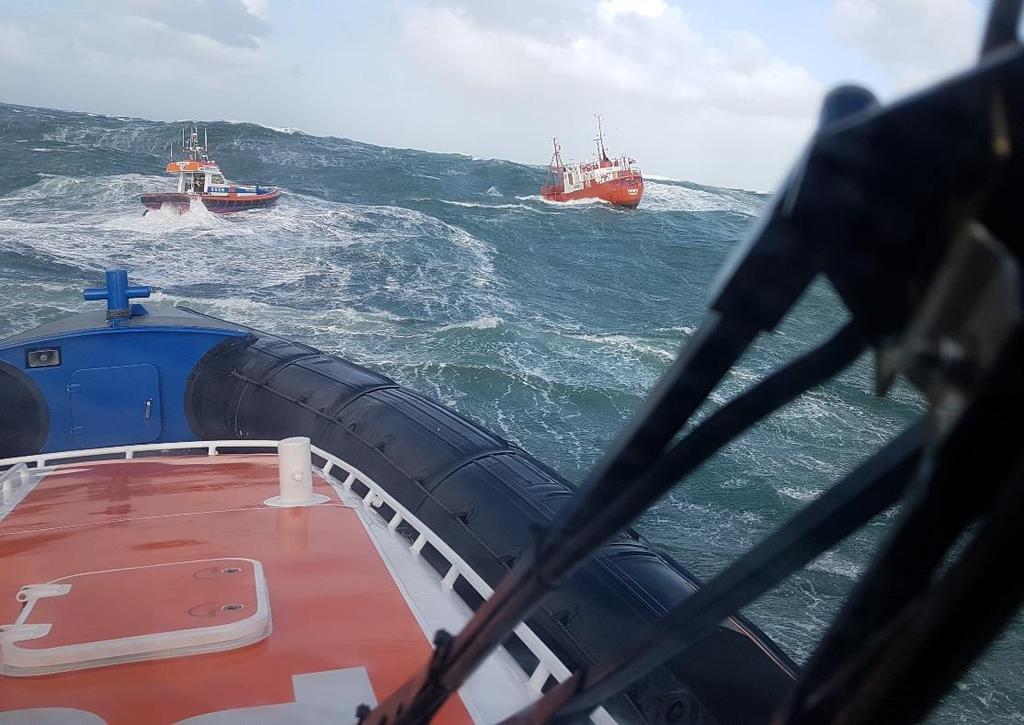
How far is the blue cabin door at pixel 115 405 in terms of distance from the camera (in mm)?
5945

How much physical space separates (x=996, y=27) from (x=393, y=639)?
96.9 inches

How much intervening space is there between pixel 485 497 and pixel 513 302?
1327cm

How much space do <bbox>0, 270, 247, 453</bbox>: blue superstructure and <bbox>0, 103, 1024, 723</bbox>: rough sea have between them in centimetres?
378

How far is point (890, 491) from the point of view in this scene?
2.85 ft

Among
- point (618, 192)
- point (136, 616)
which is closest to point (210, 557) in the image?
point (136, 616)

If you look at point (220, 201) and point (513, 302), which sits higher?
point (220, 201)

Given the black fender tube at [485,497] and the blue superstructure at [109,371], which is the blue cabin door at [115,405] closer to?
the blue superstructure at [109,371]

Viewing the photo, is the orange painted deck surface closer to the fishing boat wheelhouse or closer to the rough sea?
the rough sea

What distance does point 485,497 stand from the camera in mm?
4184

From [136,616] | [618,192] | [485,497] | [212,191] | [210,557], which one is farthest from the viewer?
[618,192]

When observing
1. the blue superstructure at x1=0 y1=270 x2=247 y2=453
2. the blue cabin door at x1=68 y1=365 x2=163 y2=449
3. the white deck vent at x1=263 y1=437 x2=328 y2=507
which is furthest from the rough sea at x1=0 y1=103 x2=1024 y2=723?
the blue cabin door at x1=68 y1=365 x2=163 y2=449

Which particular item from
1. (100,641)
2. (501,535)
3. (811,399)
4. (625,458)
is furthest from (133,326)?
(811,399)

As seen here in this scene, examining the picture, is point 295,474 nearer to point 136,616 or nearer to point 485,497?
point 485,497

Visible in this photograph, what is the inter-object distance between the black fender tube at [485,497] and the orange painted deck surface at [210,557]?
2.00 ft
